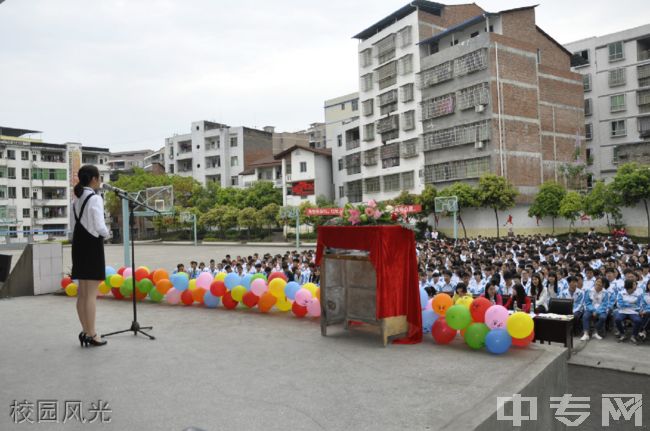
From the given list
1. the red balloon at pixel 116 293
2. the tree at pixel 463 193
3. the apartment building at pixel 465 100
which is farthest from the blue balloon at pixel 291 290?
the apartment building at pixel 465 100

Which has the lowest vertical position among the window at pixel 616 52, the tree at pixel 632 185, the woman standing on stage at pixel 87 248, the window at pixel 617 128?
the woman standing on stage at pixel 87 248

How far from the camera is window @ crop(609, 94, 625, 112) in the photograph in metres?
40.0

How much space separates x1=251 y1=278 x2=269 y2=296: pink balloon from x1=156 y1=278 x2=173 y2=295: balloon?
1.66m

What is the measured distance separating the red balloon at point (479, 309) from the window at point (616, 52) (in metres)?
42.5

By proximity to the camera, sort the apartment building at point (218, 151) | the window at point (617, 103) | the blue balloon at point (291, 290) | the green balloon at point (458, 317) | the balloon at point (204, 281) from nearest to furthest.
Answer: the green balloon at point (458, 317)
the blue balloon at point (291, 290)
the balloon at point (204, 281)
the window at point (617, 103)
the apartment building at point (218, 151)

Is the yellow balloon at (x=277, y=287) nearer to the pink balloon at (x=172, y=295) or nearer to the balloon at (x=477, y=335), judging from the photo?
the pink balloon at (x=172, y=295)

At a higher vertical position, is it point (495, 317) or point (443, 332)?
point (495, 317)

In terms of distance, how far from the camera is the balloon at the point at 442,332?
5375 mm

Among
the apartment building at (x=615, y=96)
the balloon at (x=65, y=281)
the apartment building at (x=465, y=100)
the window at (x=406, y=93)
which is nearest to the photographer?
the balloon at (x=65, y=281)

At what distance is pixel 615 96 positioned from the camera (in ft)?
133

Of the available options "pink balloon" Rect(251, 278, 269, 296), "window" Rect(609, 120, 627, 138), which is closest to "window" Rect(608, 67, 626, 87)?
"window" Rect(609, 120, 627, 138)

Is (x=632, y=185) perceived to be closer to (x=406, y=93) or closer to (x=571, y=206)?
(x=571, y=206)

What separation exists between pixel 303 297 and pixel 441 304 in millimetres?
1858

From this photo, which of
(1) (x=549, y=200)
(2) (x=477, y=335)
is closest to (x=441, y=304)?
(2) (x=477, y=335)
